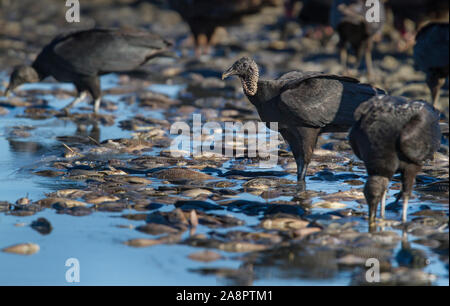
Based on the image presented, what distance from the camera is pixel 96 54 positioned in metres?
8.45

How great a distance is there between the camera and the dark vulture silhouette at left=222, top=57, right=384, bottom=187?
562cm

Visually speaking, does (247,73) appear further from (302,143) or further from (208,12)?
(208,12)

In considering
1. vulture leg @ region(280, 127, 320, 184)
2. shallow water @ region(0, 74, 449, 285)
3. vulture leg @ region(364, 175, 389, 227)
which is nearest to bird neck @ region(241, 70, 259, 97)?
vulture leg @ region(280, 127, 320, 184)

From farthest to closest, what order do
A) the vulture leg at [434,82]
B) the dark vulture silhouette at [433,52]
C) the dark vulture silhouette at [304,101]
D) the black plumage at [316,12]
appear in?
the black plumage at [316,12] → the vulture leg at [434,82] → the dark vulture silhouette at [433,52] → the dark vulture silhouette at [304,101]

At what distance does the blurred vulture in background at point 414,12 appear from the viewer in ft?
36.8

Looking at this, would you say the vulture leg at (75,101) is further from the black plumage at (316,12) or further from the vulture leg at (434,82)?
the black plumage at (316,12)

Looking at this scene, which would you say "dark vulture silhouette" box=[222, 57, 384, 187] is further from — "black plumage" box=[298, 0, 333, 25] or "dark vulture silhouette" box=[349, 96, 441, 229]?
"black plumage" box=[298, 0, 333, 25]

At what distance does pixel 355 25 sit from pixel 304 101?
500cm

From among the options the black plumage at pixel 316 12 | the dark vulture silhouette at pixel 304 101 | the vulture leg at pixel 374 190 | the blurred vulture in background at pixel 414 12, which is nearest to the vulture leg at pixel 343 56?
the blurred vulture in background at pixel 414 12

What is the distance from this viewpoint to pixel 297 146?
5777 mm

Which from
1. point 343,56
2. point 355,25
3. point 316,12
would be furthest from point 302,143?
point 316,12

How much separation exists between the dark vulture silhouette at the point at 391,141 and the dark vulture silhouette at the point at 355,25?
557 cm

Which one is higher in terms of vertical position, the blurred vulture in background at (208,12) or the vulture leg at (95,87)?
the blurred vulture in background at (208,12)
